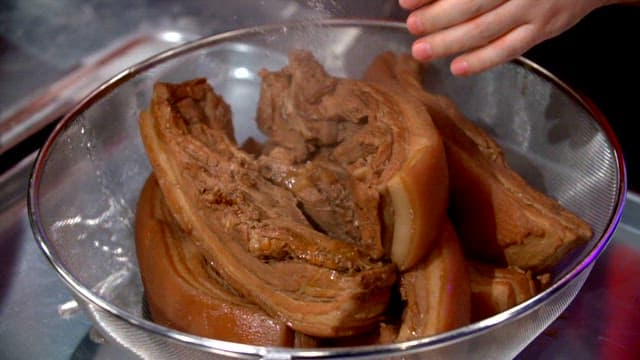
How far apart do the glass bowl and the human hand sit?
155mm

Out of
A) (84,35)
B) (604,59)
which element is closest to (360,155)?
(604,59)

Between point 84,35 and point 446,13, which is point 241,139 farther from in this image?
point 84,35

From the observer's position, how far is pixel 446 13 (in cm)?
81

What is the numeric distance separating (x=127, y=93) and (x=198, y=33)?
41 centimetres

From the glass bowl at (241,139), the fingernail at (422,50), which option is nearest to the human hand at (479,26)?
the fingernail at (422,50)

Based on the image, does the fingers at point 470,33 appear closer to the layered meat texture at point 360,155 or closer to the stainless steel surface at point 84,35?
the layered meat texture at point 360,155

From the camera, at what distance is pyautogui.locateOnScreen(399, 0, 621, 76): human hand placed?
2.65ft

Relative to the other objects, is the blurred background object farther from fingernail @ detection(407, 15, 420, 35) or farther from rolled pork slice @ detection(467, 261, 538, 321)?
fingernail @ detection(407, 15, 420, 35)

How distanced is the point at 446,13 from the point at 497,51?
0.07 metres

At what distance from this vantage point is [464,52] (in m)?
0.86

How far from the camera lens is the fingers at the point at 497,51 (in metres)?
0.83

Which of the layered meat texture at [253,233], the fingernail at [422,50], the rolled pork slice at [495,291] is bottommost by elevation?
the rolled pork slice at [495,291]

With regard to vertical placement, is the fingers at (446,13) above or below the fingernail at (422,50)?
above

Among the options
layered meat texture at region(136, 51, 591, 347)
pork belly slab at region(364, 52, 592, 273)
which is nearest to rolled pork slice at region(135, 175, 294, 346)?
layered meat texture at region(136, 51, 591, 347)
